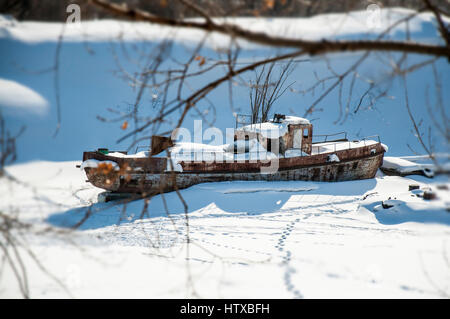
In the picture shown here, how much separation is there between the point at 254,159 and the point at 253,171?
35 cm

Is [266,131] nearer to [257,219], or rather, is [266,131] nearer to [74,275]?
[257,219]

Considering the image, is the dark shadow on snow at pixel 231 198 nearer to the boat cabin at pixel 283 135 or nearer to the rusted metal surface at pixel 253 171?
the rusted metal surface at pixel 253 171

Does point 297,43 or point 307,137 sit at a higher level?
point 297,43

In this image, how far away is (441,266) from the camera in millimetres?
3914

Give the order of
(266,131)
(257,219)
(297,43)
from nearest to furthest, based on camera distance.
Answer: (297,43)
(257,219)
(266,131)

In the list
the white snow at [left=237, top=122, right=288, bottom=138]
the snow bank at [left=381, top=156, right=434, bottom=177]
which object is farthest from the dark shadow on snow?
the snow bank at [left=381, top=156, right=434, bottom=177]

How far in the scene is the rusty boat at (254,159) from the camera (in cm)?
962

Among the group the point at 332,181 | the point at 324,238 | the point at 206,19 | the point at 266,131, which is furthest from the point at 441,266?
the point at 332,181

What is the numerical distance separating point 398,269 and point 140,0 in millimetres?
3873

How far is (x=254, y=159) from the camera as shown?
34.6ft

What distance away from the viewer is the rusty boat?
31.6 ft

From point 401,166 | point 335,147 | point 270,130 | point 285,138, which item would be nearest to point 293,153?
point 285,138

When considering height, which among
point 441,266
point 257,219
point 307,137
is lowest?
point 257,219

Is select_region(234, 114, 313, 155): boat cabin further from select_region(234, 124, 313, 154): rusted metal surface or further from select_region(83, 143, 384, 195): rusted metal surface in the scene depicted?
select_region(83, 143, 384, 195): rusted metal surface
